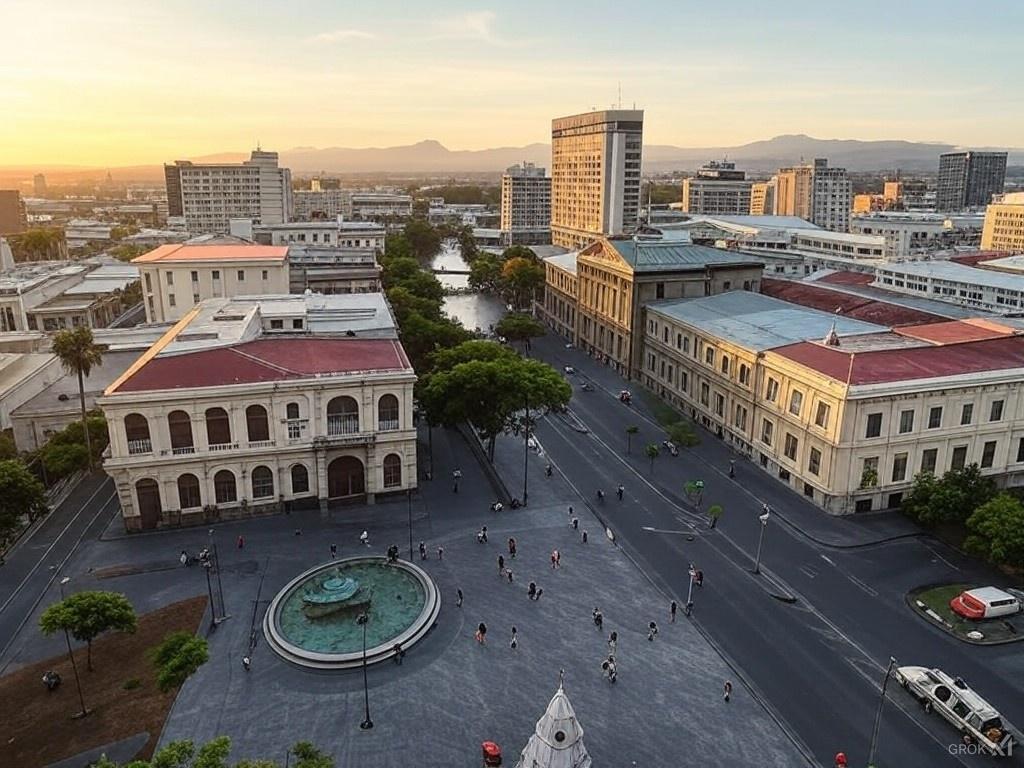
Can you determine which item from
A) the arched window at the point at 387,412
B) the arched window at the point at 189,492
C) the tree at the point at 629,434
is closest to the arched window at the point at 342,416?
the arched window at the point at 387,412

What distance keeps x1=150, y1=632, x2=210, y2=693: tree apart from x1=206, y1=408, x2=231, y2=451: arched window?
21.7m

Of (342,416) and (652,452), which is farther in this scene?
(652,452)

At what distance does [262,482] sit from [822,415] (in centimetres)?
4344

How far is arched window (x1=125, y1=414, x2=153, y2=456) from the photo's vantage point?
52406mm

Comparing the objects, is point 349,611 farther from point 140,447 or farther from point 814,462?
point 814,462

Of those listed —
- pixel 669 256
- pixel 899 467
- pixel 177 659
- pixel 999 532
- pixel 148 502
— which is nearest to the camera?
pixel 177 659

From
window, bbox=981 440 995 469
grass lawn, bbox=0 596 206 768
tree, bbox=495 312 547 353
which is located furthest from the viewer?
tree, bbox=495 312 547 353

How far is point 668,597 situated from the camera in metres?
46.1

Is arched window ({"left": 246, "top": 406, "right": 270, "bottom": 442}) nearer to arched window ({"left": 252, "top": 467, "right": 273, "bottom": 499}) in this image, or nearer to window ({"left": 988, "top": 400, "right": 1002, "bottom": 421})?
arched window ({"left": 252, "top": 467, "right": 273, "bottom": 499})

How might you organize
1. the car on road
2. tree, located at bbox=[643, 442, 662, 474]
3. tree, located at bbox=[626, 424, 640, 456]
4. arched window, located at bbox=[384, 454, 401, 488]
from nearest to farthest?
the car on road, arched window, located at bbox=[384, 454, 401, 488], tree, located at bbox=[643, 442, 662, 474], tree, located at bbox=[626, 424, 640, 456]

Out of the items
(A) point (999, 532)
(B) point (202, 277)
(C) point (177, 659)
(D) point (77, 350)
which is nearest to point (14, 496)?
(D) point (77, 350)

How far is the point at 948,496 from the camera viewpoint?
2032 inches

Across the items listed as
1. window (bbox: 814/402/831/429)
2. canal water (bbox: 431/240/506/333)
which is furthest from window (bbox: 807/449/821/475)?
canal water (bbox: 431/240/506/333)

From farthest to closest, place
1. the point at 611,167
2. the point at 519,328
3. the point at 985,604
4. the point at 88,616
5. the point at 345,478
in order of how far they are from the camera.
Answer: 1. the point at 611,167
2. the point at 519,328
3. the point at 345,478
4. the point at 985,604
5. the point at 88,616
